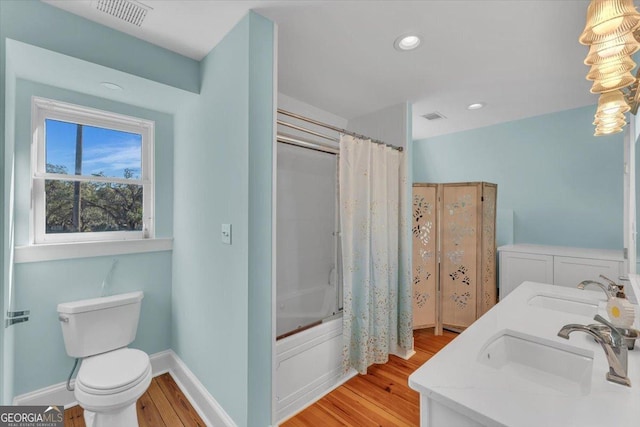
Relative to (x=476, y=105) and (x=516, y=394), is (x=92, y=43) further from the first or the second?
(x=476, y=105)

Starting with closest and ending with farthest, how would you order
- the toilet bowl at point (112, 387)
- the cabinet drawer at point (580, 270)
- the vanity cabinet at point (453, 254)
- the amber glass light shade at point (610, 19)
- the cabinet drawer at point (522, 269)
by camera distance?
1. the amber glass light shade at point (610, 19)
2. the toilet bowl at point (112, 387)
3. the cabinet drawer at point (580, 270)
4. the cabinet drawer at point (522, 269)
5. the vanity cabinet at point (453, 254)

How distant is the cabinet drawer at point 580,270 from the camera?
7.98 ft

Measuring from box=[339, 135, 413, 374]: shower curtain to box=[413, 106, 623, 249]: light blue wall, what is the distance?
1792 millimetres

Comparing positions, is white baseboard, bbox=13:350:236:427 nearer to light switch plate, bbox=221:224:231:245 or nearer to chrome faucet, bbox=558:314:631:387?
light switch plate, bbox=221:224:231:245

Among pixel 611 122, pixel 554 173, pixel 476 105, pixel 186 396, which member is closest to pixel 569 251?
pixel 554 173

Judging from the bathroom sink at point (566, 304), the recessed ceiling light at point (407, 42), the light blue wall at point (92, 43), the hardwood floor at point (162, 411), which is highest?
the recessed ceiling light at point (407, 42)

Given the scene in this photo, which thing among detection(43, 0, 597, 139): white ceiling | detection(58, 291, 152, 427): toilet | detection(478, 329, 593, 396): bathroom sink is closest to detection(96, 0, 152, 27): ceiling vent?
detection(43, 0, 597, 139): white ceiling

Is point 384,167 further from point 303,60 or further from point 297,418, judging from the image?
point 297,418

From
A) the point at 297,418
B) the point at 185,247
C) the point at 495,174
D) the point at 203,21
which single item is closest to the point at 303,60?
the point at 203,21

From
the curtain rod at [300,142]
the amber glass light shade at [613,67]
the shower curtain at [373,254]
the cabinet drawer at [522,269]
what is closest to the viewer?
the amber glass light shade at [613,67]

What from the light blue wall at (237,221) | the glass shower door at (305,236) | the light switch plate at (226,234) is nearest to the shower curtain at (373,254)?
the glass shower door at (305,236)

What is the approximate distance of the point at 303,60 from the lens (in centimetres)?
194

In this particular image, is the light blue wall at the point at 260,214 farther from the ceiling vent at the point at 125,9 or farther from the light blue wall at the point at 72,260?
the light blue wall at the point at 72,260

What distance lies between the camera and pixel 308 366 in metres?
1.88
